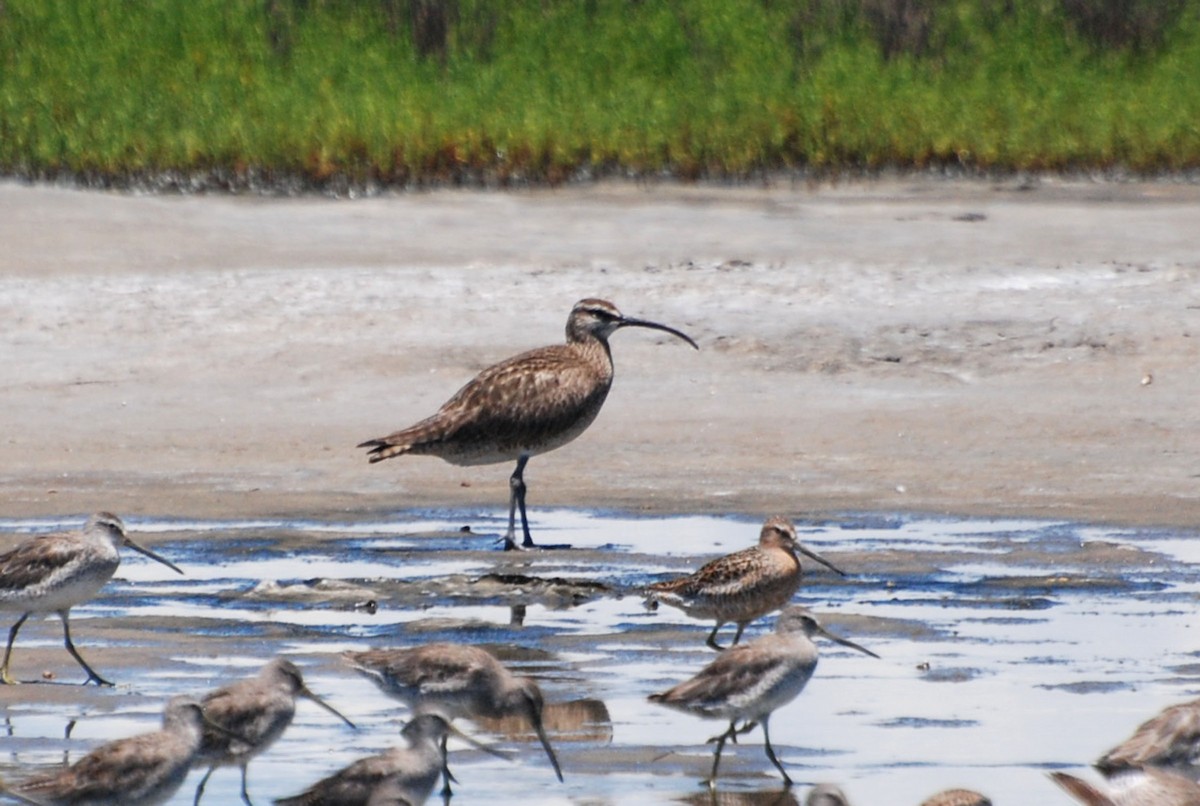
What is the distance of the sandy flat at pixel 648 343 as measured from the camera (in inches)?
627

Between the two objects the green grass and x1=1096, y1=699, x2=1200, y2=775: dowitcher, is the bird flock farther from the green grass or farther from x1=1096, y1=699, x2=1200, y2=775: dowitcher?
the green grass

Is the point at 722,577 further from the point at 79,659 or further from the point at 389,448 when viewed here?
the point at 389,448

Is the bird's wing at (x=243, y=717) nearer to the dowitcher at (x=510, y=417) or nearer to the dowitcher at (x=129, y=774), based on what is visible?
the dowitcher at (x=129, y=774)

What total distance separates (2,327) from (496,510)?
566 centimetres

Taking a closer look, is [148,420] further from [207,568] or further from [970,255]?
[970,255]

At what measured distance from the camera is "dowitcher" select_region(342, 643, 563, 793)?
31.1 ft

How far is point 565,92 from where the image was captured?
27.1 m

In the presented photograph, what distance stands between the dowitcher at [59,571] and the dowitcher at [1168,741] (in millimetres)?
4135

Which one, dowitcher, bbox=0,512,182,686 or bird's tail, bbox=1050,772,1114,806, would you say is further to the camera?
dowitcher, bbox=0,512,182,686

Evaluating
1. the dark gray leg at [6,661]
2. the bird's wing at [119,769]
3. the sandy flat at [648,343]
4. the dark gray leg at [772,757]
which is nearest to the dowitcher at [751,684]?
the dark gray leg at [772,757]

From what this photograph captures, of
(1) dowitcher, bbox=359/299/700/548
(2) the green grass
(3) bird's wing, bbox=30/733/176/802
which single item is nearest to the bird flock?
(3) bird's wing, bbox=30/733/176/802

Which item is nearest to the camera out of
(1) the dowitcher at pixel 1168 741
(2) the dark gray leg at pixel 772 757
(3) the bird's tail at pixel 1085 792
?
(3) the bird's tail at pixel 1085 792

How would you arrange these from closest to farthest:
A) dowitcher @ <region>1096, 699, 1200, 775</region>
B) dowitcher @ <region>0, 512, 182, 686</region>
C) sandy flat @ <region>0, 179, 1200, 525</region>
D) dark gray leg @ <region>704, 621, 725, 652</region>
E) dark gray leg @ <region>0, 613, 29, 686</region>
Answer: dowitcher @ <region>1096, 699, 1200, 775</region> < dark gray leg @ <region>0, 613, 29, 686</region> < dowitcher @ <region>0, 512, 182, 686</region> < dark gray leg @ <region>704, 621, 725, 652</region> < sandy flat @ <region>0, 179, 1200, 525</region>

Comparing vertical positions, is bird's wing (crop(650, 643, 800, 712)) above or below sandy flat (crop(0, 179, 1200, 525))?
above
